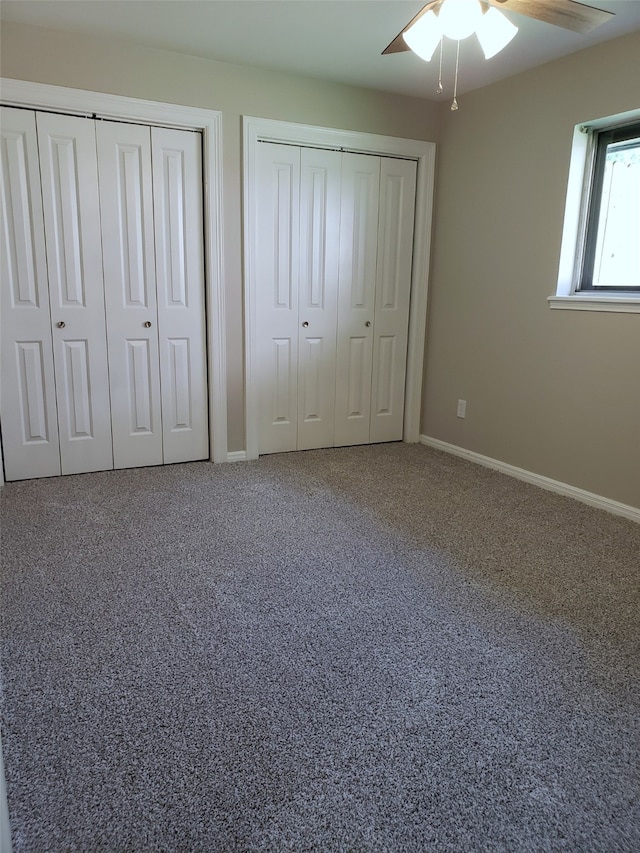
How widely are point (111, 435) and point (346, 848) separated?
2.73 metres

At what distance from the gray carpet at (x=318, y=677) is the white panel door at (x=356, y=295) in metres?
1.26

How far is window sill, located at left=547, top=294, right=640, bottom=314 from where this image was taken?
279cm

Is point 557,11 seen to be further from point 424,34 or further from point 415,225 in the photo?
point 415,225

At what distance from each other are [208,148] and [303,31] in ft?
2.67

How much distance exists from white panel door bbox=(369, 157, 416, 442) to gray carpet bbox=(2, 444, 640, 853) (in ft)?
4.49

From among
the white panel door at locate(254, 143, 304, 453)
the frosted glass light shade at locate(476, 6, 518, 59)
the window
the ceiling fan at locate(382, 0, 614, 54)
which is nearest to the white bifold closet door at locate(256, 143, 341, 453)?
the white panel door at locate(254, 143, 304, 453)

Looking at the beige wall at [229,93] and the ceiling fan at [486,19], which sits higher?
the beige wall at [229,93]

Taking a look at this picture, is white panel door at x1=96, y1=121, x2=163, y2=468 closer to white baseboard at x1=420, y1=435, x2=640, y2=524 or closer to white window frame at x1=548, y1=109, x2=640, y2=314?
white baseboard at x1=420, y1=435, x2=640, y2=524

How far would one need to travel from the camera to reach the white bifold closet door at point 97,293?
3023mm

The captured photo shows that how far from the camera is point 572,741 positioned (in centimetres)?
144

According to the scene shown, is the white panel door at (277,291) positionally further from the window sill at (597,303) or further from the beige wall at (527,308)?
the window sill at (597,303)

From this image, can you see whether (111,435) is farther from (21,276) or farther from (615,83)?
(615,83)

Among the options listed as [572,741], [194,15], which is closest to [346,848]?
[572,741]

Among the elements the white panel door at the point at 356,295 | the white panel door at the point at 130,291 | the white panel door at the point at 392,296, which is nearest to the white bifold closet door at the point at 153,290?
the white panel door at the point at 130,291
